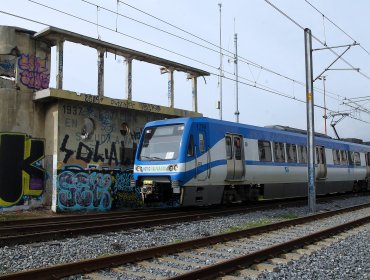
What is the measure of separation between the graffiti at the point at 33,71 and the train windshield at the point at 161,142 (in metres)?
4.42

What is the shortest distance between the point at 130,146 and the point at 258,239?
967 centimetres

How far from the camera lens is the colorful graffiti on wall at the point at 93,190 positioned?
1542 centimetres

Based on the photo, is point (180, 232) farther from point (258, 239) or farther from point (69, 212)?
point (69, 212)

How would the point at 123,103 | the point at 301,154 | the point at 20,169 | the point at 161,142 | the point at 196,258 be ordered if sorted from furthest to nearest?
the point at 301,154 → the point at 123,103 → the point at 20,169 → the point at 161,142 → the point at 196,258

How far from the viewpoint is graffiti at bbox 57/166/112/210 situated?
15.4 metres

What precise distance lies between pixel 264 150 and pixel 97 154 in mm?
6587

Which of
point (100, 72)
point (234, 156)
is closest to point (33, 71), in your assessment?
→ point (100, 72)

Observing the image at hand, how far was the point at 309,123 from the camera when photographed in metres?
16.4

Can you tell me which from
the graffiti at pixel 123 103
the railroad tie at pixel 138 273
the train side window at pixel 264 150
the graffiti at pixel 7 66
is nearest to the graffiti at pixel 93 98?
the graffiti at pixel 123 103

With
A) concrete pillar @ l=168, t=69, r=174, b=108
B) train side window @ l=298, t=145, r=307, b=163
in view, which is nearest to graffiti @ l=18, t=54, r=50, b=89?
concrete pillar @ l=168, t=69, r=174, b=108

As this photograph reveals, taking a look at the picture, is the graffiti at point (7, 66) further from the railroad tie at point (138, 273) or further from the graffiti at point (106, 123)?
the railroad tie at point (138, 273)

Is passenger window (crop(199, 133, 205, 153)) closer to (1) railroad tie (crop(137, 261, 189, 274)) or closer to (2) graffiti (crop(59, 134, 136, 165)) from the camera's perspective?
(2) graffiti (crop(59, 134, 136, 165))

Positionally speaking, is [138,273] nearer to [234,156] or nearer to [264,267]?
[264,267]

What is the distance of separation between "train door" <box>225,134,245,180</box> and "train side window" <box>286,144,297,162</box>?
157 inches
